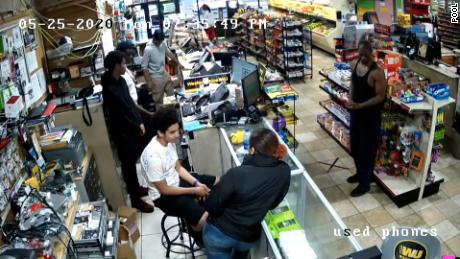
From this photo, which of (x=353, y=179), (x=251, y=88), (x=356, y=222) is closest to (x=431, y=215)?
(x=356, y=222)

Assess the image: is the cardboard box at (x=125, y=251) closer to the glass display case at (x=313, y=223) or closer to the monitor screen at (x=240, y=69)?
the glass display case at (x=313, y=223)

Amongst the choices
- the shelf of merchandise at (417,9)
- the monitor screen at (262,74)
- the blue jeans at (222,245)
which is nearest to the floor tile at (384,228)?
the blue jeans at (222,245)

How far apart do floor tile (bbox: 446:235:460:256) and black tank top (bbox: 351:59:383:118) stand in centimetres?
145

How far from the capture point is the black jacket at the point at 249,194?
92.6 inches

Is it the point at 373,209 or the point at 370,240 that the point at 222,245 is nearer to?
the point at 370,240

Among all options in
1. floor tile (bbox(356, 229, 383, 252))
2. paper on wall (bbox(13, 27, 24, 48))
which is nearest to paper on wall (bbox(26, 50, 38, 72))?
paper on wall (bbox(13, 27, 24, 48))

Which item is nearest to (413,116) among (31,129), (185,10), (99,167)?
(99,167)

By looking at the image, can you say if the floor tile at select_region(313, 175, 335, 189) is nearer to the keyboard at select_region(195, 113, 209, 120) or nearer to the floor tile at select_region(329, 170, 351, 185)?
the floor tile at select_region(329, 170, 351, 185)

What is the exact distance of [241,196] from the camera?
2363mm

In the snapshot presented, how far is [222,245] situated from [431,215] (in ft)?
8.84

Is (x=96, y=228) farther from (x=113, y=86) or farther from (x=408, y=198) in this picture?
(x=408, y=198)

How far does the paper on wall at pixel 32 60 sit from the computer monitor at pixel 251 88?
2.12 m

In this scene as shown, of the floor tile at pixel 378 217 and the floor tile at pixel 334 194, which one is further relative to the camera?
the floor tile at pixel 334 194

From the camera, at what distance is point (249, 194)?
7.73 feet
